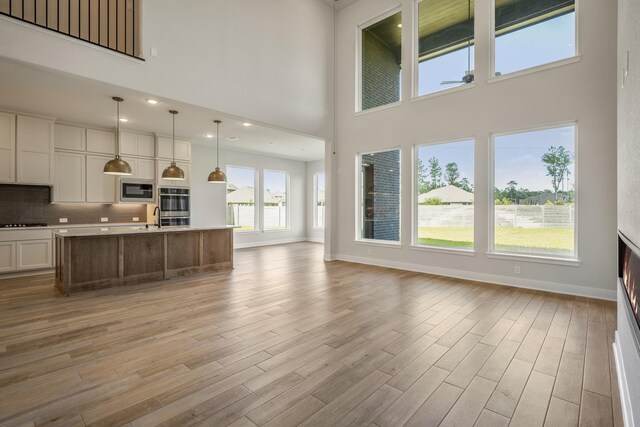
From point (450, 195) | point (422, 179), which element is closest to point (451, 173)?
point (450, 195)

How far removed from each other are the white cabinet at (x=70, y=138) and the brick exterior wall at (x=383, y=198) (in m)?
6.02

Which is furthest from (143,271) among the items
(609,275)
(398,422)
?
(609,275)

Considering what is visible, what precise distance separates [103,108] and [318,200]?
7057 millimetres

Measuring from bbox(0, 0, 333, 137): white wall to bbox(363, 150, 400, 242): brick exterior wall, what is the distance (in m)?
1.54

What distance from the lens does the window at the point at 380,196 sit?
6.37 m

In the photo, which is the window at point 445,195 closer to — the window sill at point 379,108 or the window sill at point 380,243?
the window sill at point 380,243

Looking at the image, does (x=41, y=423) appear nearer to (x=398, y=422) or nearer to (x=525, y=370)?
(x=398, y=422)

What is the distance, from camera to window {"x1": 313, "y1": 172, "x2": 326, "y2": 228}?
1109 cm

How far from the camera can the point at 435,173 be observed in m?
5.81

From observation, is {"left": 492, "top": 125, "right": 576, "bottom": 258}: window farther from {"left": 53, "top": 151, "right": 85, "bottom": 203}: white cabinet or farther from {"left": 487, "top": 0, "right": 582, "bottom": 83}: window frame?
{"left": 53, "top": 151, "right": 85, "bottom": 203}: white cabinet

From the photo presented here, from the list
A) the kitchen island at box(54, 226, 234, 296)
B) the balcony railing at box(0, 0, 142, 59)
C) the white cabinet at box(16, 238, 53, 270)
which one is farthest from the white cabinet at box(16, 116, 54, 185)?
the balcony railing at box(0, 0, 142, 59)

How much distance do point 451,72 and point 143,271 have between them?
6445mm

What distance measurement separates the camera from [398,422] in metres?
1.77

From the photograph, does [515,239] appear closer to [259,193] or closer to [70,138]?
[259,193]
